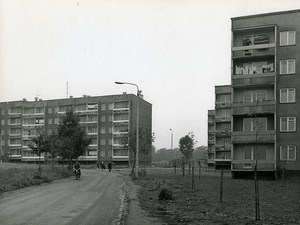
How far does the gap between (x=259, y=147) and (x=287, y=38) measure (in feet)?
35.2

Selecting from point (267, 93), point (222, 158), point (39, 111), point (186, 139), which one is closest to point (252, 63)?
point (267, 93)

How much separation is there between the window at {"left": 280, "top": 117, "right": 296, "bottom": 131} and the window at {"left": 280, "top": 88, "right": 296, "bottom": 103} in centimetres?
170

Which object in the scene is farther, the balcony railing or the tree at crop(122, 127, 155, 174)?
the balcony railing

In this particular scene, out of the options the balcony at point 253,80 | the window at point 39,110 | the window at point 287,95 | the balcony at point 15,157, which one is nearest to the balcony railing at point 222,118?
the balcony at point 253,80

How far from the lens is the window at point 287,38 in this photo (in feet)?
130

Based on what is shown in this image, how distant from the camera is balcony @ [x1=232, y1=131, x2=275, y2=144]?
3903cm

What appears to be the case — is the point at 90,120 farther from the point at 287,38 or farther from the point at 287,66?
the point at 287,38

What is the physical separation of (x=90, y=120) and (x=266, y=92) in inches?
2567

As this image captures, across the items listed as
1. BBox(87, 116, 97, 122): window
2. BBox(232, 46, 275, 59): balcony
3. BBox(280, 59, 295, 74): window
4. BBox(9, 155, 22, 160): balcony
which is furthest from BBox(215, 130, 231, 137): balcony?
BBox(9, 155, 22, 160): balcony

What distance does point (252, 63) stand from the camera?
41.6 meters

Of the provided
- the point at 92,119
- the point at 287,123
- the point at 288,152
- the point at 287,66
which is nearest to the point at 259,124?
the point at 287,123

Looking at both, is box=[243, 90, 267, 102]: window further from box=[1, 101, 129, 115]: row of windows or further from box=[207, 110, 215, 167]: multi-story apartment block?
box=[1, 101, 129, 115]: row of windows

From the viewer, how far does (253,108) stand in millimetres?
39750

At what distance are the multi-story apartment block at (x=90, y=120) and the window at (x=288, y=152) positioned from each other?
166 feet
